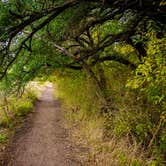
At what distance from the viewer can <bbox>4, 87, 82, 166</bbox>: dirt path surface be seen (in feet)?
31.1

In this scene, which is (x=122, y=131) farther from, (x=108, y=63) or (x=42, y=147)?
(x=108, y=63)

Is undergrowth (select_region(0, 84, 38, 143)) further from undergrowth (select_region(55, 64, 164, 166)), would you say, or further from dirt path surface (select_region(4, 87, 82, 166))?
undergrowth (select_region(55, 64, 164, 166))

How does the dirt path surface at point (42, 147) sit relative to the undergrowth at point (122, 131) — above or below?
below

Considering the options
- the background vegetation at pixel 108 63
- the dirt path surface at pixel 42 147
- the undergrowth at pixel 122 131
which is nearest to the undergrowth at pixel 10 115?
the dirt path surface at pixel 42 147

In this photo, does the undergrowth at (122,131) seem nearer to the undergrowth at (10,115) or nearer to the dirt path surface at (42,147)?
the dirt path surface at (42,147)

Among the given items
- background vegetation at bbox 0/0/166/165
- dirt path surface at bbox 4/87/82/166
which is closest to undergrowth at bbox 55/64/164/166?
background vegetation at bbox 0/0/166/165

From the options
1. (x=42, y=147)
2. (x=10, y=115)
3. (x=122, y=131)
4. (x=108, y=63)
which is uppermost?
(x=108, y=63)

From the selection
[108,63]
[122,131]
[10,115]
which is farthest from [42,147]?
[10,115]

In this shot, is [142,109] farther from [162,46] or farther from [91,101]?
[91,101]

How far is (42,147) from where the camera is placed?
11.1 m

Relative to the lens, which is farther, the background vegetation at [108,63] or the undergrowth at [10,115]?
the undergrowth at [10,115]

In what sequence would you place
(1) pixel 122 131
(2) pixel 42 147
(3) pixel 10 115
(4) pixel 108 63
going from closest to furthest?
1. (1) pixel 122 131
2. (2) pixel 42 147
3. (4) pixel 108 63
4. (3) pixel 10 115

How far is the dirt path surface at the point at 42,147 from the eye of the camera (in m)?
9.48

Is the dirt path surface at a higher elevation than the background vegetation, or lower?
lower
